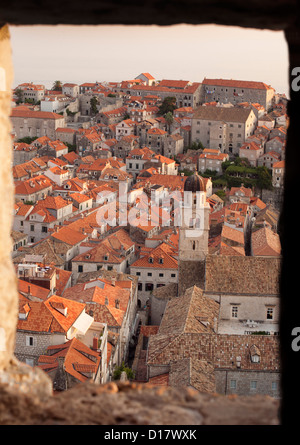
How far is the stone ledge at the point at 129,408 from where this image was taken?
3613 millimetres

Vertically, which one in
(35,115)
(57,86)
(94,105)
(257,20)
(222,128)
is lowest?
(222,128)

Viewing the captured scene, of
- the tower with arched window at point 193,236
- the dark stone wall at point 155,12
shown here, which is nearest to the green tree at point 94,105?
the tower with arched window at point 193,236

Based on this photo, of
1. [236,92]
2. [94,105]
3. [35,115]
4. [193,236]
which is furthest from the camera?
[236,92]

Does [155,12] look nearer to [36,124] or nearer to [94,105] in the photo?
[36,124]

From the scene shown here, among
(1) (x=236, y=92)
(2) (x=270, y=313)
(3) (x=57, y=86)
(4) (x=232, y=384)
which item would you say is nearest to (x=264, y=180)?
(1) (x=236, y=92)

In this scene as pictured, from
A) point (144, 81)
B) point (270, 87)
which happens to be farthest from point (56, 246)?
point (144, 81)

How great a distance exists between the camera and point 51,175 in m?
56.3

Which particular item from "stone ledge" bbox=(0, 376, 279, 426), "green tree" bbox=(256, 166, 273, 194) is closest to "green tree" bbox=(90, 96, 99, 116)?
"green tree" bbox=(256, 166, 273, 194)

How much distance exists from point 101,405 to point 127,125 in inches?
2665

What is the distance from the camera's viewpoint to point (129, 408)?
372 cm

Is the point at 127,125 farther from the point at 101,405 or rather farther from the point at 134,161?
the point at 101,405

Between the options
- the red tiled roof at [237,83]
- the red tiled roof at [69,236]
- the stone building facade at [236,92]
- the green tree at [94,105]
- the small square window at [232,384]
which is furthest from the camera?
the green tree at [94,105]

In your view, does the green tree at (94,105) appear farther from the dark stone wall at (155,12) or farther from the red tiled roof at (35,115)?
the dark stone wall at (155,12)
